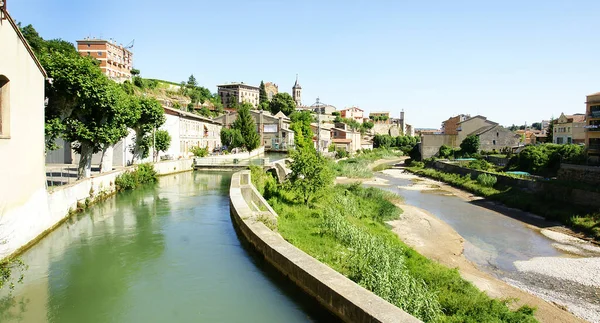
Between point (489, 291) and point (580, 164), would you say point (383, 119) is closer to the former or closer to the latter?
point (580, 164)

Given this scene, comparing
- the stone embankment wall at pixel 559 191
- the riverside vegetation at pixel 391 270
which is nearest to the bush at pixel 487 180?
the stone embankment wall at pixel 559 191

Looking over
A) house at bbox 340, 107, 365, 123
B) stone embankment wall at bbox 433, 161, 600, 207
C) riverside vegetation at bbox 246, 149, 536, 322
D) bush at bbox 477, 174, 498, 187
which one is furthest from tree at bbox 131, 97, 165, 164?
house at bbox 340, 107, 365, 123

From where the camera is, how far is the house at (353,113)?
438ft

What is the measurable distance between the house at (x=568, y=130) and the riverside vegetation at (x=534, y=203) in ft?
80.4

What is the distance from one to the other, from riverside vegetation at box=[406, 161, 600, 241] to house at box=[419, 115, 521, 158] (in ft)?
51.3

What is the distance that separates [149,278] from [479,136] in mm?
54548

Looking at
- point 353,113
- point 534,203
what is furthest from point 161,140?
point 353,113

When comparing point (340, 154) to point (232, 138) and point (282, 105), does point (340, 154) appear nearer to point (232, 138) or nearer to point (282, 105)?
point (232, 138)

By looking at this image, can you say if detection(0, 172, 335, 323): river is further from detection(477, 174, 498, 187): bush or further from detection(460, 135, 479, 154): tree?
detection(460, 135, 479, 154): tree

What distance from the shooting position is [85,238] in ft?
52.2

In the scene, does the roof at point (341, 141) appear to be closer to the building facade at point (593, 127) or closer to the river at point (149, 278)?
the building facade at point (593, 127)

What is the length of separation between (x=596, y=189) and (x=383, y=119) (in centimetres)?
12354

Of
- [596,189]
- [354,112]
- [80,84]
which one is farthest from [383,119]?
A: [80,84]

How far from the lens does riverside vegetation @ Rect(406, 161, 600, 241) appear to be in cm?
2292
